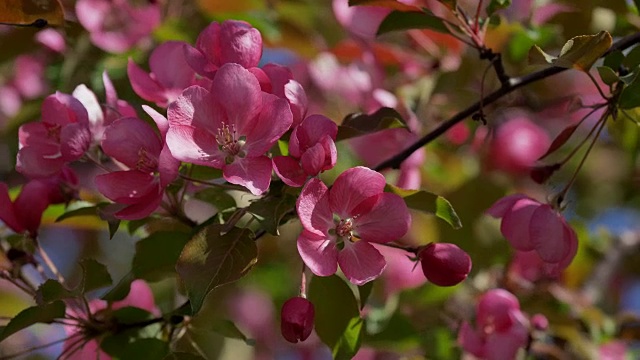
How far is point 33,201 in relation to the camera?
4.23 ft

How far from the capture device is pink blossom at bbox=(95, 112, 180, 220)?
1.14 m

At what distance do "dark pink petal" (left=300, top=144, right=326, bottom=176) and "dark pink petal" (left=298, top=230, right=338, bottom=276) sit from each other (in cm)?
7

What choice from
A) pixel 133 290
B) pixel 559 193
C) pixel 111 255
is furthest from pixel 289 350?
pixel 559 193

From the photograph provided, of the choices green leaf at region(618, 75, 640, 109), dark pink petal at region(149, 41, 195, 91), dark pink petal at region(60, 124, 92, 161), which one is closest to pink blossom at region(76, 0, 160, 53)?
dark pink petal at region(149, 41, 195, 91)

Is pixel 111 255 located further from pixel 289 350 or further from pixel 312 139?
pixel 312 139

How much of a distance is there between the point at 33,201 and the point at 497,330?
0.73 meters

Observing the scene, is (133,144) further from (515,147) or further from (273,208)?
(515,147)

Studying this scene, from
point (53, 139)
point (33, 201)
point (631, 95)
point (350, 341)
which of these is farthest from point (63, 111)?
point (631, 95)

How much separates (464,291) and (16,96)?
1.39m

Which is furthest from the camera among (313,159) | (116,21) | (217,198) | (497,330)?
(116,21)

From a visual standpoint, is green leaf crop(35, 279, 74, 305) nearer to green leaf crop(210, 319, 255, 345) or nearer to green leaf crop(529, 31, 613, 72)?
green leaf crop(210, 319, 255, 345)

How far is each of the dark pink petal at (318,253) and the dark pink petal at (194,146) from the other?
0.13 m

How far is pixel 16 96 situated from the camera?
8.59 ft

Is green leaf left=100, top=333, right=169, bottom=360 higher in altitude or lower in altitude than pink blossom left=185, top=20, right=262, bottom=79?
lower
